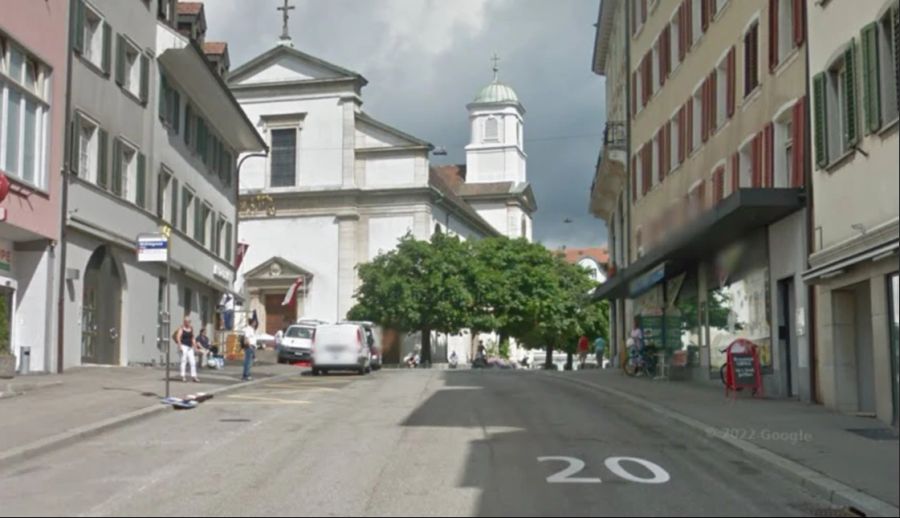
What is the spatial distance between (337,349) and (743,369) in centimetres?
1720

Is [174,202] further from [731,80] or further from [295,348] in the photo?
[731,80]

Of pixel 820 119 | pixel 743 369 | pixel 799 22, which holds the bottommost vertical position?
pixel 743 369

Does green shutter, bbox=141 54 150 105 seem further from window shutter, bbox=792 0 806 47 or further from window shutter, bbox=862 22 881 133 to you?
window shutter, bbox=862 22 881 133

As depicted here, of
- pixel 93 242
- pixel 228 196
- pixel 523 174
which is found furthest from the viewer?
pixel 523 174

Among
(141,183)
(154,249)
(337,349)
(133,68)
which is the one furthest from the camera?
(337,349)

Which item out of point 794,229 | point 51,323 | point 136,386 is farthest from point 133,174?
point 794,229

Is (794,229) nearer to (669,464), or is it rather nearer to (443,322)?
Result: (669,464)

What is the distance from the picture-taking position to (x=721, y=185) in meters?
29.3

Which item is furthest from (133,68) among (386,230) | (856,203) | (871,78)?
(386,230)

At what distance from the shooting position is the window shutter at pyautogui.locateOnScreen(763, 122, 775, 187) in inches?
963

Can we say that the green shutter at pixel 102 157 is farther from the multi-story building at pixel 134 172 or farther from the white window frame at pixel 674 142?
the white window frame at pixel 674 142

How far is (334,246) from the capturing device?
76.8 m

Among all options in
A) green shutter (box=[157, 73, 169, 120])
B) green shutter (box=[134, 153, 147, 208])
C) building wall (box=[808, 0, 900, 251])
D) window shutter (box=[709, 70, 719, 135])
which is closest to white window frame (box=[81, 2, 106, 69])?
green shutter (box=[134, 153, 147, 208])

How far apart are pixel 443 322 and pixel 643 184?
29.0 metres
